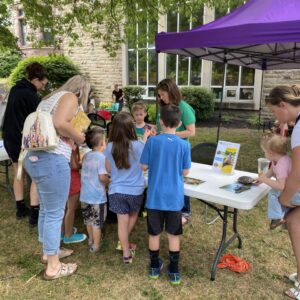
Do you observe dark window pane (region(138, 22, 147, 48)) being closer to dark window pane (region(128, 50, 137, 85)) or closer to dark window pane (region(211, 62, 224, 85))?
dark window pane (region(211, 62, 224, 85))

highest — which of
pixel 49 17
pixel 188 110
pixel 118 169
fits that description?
pixel 49 17

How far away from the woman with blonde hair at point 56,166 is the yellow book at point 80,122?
0.25 ft

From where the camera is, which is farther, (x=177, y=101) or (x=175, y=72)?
(x=175, y=72)

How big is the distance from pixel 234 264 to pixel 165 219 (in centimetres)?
82

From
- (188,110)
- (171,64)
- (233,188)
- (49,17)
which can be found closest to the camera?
(233,188)

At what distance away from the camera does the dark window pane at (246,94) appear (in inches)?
427

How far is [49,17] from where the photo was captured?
655 cm

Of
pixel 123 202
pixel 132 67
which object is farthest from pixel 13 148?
pixel 132 67

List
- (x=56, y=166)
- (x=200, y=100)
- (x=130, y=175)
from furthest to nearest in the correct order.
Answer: (x=200, y=100) → (x=130, y=175) → (x=56, y=166)

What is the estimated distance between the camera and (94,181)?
275 centimetres

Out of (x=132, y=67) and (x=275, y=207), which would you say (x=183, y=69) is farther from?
(x=275, y=207)

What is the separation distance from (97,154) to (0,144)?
239cm

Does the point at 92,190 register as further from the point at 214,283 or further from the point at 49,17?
the point at 49,17

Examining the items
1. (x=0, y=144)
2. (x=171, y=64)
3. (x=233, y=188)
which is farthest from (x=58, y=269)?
(x=171, y=64)
